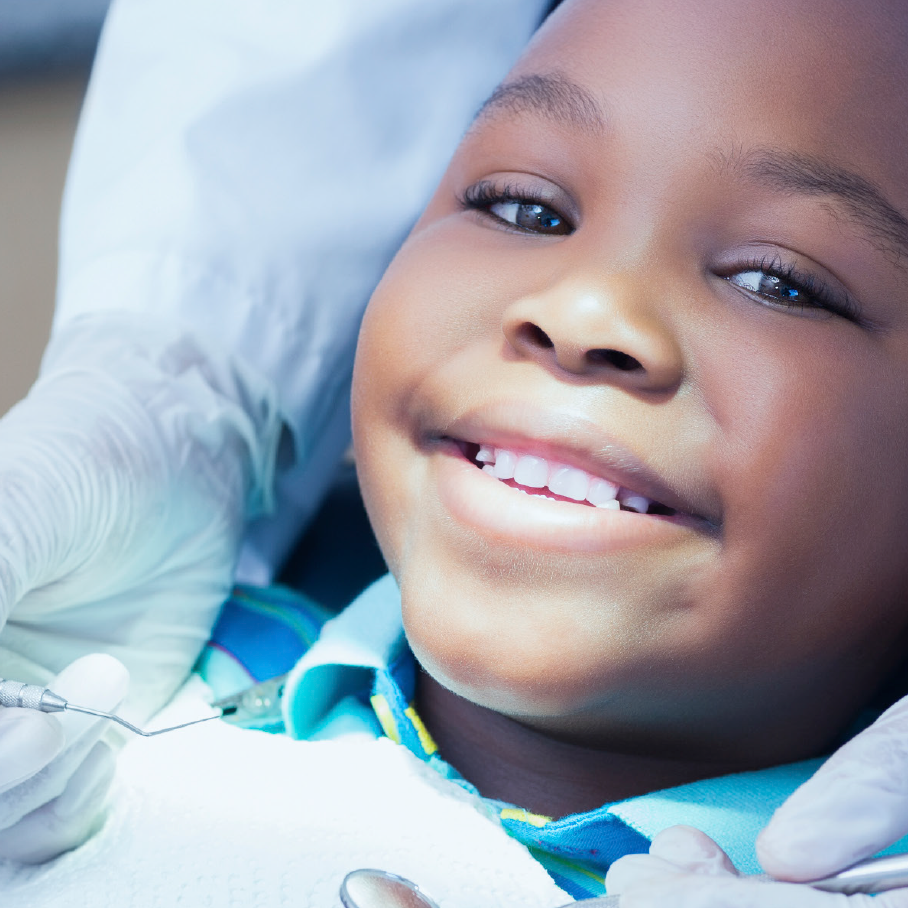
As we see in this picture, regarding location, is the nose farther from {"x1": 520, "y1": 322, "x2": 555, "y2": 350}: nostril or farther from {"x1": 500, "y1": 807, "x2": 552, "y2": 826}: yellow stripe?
{"x1": 500, "y1": 807, "x2": 552, "y2": 826}: yellow stripe

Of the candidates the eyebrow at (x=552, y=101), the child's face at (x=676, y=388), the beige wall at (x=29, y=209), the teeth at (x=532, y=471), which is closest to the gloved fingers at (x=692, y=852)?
the child's face at (x=676, y=388)

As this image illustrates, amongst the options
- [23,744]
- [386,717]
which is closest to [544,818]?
[386,717]

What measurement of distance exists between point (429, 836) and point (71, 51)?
1.62 meters

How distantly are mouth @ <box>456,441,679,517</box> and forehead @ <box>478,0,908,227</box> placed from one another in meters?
0.20

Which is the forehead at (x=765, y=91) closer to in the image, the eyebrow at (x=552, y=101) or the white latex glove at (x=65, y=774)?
the eyebrow at (x=552, y=101)

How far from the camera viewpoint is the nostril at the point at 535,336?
653mm

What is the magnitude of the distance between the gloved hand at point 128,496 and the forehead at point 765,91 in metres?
0.41

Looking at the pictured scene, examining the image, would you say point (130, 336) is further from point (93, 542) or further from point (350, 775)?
point (350, 775)

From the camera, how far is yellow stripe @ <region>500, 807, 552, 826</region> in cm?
72

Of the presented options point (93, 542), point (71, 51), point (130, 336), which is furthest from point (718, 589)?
point (71, 51)

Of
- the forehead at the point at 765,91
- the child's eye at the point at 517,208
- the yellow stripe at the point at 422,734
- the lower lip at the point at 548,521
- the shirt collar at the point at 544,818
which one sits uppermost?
the forehead at the point at 765,91

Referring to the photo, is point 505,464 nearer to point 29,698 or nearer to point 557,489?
point 557,489

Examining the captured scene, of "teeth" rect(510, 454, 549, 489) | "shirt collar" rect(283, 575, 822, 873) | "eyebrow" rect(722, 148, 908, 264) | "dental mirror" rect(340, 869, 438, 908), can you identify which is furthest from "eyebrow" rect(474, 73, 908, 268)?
"dental mirror" rect(340, 869, 438, 908)

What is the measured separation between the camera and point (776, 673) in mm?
694
